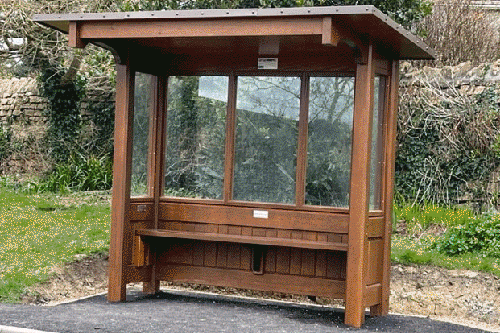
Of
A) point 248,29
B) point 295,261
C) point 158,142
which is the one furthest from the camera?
point 158,142

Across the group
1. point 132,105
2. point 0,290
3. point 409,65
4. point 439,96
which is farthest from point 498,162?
point 0,290

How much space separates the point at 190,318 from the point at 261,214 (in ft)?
5.11

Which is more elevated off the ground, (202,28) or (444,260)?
(202,28)

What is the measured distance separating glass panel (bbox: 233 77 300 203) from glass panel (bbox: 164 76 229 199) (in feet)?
0.72

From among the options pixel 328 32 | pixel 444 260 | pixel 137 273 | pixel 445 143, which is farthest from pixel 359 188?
pixel 445 143

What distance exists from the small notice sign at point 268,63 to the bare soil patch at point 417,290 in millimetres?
3024

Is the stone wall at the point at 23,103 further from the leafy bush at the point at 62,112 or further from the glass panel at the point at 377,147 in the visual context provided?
the glass panel at the point at 377,147

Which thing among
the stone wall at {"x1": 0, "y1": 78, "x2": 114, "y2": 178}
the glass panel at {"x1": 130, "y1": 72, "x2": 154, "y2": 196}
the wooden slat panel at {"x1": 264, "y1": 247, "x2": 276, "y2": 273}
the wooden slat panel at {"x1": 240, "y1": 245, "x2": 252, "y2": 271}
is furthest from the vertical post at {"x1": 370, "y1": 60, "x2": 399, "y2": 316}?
the stone wall at {"x1": 0, "y1": 78, "x2": 114, "y2": 178}

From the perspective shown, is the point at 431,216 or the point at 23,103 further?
the point at 23,103

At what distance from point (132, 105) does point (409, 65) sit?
25.6ft

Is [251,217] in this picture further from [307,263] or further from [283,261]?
[307,263]

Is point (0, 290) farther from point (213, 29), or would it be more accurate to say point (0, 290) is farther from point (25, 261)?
point (213, 29)

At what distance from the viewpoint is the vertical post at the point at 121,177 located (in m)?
9.26

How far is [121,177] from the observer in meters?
9.31
